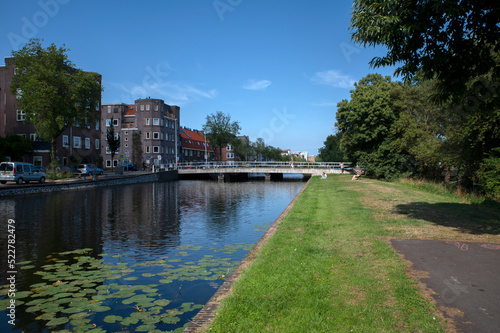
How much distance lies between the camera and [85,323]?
234 inches

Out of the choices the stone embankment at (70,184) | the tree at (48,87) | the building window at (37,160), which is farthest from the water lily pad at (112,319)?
the building window at (37,160)

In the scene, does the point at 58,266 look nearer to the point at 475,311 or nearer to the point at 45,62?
the point at 475,311

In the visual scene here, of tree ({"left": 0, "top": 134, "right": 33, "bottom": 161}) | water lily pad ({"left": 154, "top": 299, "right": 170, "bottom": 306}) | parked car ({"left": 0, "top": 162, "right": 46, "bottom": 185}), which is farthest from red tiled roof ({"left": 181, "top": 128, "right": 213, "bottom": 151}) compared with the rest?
water lily pad ({"left": 154, "top": 299, "right": 170, "bottom": 306})

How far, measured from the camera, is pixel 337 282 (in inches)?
239

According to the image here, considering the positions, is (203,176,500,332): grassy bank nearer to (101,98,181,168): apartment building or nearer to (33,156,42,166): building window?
(33,156,42,166): building window

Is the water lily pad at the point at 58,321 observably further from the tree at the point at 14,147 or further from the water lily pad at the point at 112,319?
the tree at the point at 14,147

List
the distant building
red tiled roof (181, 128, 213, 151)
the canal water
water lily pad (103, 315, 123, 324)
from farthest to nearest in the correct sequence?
red tiled roof (181, 128, 213, 151), the distant building, the canal water, water lily pad (103, 315, 123, 324)

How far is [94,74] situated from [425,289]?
42.2m

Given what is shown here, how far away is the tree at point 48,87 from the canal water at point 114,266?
68.9ft

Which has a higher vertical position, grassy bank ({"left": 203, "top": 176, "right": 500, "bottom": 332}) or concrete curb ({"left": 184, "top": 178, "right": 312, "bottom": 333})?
grassy bank ({"left": 203, "top": 176, "right": 500, "bottom": 332})

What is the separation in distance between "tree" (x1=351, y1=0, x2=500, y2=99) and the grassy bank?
473 centimetres

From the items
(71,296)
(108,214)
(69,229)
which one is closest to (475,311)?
(71,296)

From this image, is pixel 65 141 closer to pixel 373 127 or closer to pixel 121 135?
pixel 121 135

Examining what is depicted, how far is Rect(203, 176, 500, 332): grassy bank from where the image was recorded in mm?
4592
